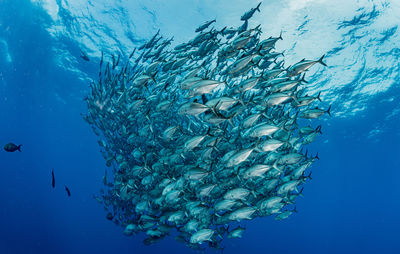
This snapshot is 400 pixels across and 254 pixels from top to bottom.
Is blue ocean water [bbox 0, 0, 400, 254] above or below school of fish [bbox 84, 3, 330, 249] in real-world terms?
above

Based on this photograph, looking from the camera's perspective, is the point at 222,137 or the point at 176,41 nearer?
the point at 222,137

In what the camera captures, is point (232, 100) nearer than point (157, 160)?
Yes

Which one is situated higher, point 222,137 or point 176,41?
point 176,41

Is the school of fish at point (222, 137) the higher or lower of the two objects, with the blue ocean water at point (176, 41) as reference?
lower

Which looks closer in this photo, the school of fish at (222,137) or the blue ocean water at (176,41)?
the school of fish at (222,137)

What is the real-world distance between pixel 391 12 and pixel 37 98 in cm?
3416

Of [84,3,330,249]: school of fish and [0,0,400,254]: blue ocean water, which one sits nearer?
[84,3,330,249]: school of fish

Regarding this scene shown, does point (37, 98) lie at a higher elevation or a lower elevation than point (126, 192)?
higher

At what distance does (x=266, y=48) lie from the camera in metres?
5.06

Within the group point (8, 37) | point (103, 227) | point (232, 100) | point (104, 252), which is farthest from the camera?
point (103, 227)

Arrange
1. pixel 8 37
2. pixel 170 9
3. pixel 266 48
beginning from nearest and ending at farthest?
1. pixel 266 48
2. pixel 170 9
3. pixel 8 37

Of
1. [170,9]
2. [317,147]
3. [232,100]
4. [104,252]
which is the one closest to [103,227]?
[104,252]

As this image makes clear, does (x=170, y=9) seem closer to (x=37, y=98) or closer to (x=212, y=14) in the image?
(x=212, y=14)

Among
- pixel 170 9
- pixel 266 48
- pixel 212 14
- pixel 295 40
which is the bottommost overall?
pixel 266 48
